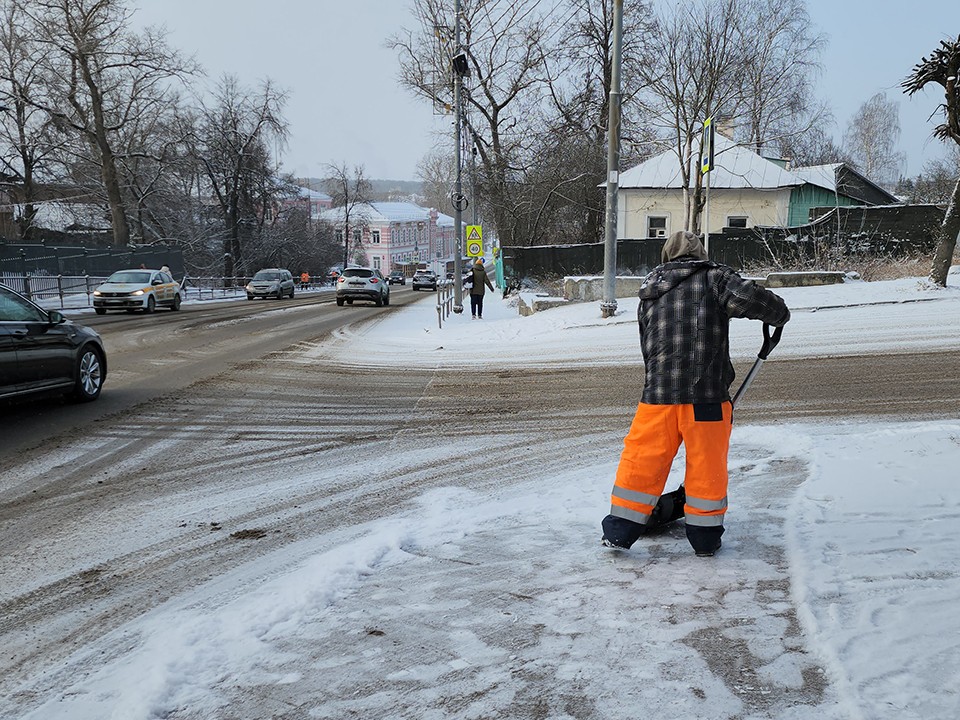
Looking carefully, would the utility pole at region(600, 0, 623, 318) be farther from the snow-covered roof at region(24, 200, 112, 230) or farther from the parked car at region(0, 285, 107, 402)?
the snow-covered roof at region(24, 200, 112, 230)

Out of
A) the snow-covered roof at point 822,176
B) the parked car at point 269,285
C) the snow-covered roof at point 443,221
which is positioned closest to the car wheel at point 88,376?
the parked car at point 269,285

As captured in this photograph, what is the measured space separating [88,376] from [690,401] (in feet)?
25.6

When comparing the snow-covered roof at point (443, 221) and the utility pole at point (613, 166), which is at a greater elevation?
the snow-covered roof at point (443, 221)

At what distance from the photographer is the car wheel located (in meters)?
8.78

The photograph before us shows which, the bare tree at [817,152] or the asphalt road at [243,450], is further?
the bare tree at [817,152]

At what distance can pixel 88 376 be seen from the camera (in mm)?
8992

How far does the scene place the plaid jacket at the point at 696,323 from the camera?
383 centimetres

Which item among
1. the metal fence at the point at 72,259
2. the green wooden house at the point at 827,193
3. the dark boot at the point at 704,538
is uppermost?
the green wooden house at the point at 827,193

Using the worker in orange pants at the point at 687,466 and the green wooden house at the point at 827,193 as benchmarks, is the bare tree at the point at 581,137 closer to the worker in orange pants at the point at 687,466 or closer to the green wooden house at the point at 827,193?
the green wooden house at the point at 827,193

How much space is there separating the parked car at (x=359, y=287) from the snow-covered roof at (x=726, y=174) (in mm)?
12436

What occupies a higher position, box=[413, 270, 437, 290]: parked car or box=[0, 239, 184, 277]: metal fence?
box=[0, 239, 184, 277]: metal fence

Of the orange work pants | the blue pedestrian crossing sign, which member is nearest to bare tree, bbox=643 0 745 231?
the blue pedestrian crossing sign

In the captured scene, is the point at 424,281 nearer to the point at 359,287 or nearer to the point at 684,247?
the point at 359,287

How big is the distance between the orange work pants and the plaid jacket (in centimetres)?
7
